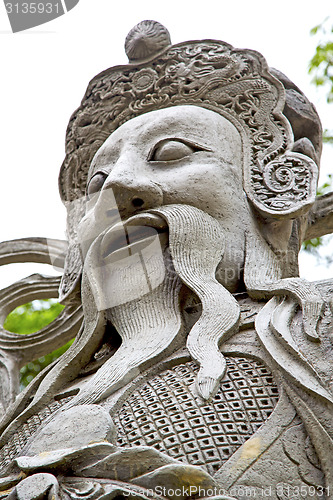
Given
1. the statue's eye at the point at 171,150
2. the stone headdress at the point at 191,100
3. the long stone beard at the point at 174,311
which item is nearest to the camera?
the long stone beard at the point at 174,311

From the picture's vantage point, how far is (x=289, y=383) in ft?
8.07

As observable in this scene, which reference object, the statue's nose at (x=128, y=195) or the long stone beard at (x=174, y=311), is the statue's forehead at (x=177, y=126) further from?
the long stone beard at (x=174, y=311)

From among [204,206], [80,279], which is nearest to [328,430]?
[204,206]

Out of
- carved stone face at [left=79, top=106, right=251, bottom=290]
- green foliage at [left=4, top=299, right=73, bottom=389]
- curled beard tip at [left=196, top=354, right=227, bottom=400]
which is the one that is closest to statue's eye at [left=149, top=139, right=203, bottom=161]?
carved stone face at [left=79, top=106, right=251, bottom=290]

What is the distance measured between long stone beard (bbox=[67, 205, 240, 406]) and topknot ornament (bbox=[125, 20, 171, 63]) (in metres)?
1.19

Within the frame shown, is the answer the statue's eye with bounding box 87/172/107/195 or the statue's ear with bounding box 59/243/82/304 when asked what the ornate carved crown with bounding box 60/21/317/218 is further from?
the statue's ear with bounding box 59/243/82/304

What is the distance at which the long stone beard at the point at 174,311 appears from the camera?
264 cm

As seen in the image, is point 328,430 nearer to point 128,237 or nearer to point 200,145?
point 128,237

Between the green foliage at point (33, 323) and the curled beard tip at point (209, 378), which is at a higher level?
the curled beard tip at point (209, 378)

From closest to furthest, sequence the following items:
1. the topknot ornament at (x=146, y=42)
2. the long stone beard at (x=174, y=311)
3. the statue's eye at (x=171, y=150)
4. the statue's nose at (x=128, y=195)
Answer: the long stone beard at (x=174, y=311) → the statue's nose at (x=128, y=195) → the statue's eye at (x=171, y=150) → the topknot ornament at (x=146, y=42)

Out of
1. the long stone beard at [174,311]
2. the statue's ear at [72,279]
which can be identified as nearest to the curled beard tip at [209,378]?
the long stone beard at [174,311]

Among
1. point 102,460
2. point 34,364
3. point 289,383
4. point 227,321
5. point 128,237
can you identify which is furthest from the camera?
point 34,364

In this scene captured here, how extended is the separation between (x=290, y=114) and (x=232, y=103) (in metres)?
0.33

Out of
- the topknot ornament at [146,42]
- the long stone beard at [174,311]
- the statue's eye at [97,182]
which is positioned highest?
the topknot ornament at [146,42]
